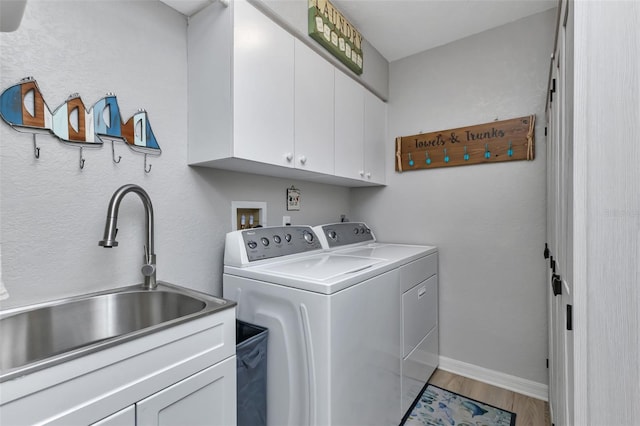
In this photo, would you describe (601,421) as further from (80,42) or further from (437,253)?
(80,42)

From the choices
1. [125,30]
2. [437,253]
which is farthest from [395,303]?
[125,30]

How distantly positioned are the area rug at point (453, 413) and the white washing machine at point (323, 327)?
0.73 ft

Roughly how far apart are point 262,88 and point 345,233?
123cm

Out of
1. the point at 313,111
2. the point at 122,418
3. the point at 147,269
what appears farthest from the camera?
the point at 313,111

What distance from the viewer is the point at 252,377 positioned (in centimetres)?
128

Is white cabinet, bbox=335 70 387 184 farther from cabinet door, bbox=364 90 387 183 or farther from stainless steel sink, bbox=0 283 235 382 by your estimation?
stainless steel sink, bbox=0 283 235 382

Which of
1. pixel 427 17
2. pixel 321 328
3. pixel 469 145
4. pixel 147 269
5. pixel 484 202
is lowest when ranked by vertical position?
pixel 321 328

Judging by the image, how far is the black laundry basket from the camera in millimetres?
1227

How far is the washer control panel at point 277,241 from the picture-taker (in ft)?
5.16

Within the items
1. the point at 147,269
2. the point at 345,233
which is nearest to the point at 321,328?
the point at 147,269

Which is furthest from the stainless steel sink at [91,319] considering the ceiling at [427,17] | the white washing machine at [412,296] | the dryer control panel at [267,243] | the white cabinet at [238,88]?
the ceiling at [427,17]

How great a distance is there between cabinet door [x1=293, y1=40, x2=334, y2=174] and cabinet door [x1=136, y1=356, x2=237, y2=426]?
1.05 metres

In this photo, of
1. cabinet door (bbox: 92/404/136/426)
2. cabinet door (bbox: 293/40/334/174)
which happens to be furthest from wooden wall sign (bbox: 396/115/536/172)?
cabinet door (bbox: 92/404/136/426)

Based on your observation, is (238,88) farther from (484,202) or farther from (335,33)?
(484,202)
